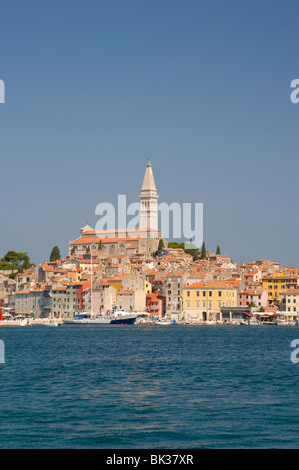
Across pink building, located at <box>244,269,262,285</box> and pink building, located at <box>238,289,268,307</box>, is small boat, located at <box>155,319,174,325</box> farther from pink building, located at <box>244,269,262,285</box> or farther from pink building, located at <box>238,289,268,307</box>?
pink building, located at <box>244,269,262,285</box>

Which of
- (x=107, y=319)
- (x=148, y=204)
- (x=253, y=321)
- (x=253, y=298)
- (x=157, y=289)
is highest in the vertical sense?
(x=148, y=204)

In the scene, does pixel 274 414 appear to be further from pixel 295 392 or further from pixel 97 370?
pixel 97 370

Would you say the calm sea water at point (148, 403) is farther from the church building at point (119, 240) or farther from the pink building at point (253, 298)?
the church building at point (119, 240)

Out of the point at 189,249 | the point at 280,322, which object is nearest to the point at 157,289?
the point at 280,322

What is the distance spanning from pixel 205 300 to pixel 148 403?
66335mm

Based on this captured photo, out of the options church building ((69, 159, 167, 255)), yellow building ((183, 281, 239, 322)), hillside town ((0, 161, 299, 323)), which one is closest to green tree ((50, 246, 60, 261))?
hillside town ((0, 161, 299, 323))

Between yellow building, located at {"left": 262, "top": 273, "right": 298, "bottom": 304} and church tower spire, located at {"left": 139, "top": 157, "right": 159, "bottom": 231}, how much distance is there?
179 ft

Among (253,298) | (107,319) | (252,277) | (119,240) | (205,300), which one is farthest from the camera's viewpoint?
(119,240)

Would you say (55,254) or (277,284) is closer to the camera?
(277,284)

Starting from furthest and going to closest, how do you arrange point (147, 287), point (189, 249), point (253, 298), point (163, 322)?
point (189, 249) < point (147, 287) < point (253, 298) < point (163, 322)

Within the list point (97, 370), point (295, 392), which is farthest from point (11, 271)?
point (295, 392)

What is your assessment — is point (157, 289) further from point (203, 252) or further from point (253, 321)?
point (203, 252)

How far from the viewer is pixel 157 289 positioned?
94.2 m
